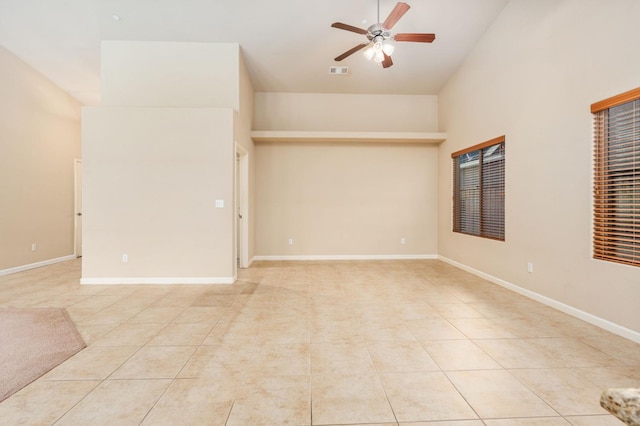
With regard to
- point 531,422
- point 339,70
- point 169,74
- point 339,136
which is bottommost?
point 531,422

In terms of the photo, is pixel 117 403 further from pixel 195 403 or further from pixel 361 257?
pixel 361 257

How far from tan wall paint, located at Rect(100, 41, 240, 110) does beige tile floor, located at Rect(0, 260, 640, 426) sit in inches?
121

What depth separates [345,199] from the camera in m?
6.31

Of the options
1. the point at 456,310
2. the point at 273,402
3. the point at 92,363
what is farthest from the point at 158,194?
the point at 456,310

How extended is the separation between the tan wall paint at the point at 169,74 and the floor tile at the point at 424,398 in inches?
175

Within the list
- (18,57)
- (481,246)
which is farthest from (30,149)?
(481,246)

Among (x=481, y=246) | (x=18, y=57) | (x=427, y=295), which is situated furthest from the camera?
(x=18, y=57)

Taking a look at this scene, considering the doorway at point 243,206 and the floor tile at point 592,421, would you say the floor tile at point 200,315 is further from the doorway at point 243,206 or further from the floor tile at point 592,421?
the floor tile at point 592,421

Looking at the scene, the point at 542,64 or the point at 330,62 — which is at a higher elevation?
the point at 330,62

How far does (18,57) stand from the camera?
5.10 meters

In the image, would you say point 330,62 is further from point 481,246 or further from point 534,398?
point 534,398

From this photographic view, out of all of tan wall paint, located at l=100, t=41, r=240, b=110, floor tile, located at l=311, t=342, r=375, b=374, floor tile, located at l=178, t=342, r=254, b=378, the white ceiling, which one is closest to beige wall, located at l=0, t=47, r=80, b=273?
the white ceiling

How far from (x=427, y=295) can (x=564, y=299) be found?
4.73 feet

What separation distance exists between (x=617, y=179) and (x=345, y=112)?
4.58 meters
